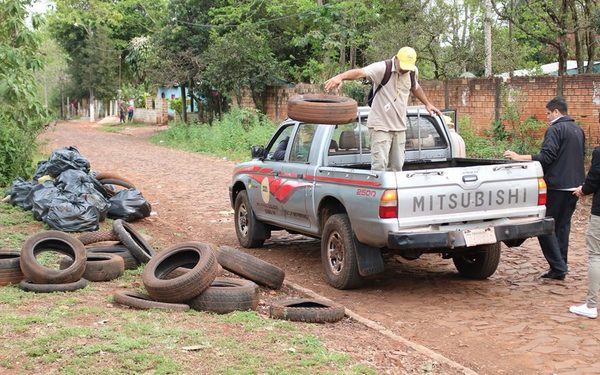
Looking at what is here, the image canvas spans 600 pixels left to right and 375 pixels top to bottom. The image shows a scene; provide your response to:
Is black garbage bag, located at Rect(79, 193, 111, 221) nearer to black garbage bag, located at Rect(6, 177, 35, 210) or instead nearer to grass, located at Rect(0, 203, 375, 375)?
black garbage bag, located at Rect(6, 177, 35, 210)

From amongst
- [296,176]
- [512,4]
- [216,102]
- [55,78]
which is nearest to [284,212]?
[296,176]

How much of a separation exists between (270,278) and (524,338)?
2664 mm

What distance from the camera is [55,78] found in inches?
3573

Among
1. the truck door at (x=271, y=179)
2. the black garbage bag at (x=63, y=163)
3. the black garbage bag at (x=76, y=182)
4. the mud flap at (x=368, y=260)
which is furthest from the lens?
the black garbage bag at (x=63, y=163)

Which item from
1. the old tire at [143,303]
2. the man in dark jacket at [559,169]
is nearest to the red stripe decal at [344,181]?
the man in dark jacket at [559,169]

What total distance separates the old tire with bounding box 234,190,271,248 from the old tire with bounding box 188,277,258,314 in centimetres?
352

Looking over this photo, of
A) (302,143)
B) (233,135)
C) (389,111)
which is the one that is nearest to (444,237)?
(389,111)

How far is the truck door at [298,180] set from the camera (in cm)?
868

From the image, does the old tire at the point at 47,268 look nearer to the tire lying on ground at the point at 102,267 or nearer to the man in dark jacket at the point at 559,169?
the tire lying on ground at the point at 102,267

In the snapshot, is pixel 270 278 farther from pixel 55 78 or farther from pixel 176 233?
pixel 55 78

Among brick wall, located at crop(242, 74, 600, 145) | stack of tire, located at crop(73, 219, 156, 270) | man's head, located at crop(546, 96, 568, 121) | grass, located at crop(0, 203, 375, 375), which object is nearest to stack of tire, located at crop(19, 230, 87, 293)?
grass, located at crop(0, 203, 375, 375)

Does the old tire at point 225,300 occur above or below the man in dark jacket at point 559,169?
below

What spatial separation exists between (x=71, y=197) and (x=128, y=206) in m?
1.15

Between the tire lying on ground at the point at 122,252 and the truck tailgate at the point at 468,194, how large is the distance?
10.6 feet
